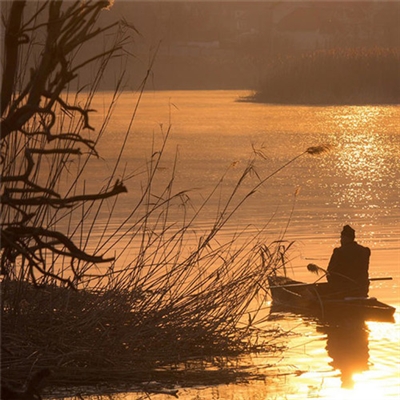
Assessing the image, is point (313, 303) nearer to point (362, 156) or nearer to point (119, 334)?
point (119, 334)

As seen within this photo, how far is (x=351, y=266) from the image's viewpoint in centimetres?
1116

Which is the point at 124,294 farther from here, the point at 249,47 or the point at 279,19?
the point at 279,19

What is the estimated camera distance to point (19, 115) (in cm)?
566

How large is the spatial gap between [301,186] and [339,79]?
2394 centimetres

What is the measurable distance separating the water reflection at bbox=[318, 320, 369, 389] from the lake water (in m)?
0.02

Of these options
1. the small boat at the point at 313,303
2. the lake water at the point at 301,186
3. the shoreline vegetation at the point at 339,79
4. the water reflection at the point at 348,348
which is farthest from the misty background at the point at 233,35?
the water reflection at the point at 348,348

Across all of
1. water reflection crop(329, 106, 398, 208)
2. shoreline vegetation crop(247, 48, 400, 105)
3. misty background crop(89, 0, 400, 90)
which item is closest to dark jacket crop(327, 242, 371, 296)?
water reflection crop(329, 106, 398, 208)

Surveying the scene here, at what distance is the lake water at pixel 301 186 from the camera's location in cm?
863

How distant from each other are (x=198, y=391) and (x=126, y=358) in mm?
554

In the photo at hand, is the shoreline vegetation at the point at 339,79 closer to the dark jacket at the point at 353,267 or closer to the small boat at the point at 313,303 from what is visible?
Answer: the dark jacket at the point at 353,267

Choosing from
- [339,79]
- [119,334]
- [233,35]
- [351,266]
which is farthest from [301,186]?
[233,35]

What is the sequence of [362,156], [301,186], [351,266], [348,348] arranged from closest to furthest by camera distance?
[348,348] < [351,266] < [301,186] < [362,156]

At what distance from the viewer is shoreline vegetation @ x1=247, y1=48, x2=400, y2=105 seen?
1713 inches

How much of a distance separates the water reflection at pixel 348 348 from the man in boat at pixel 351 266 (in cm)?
53
